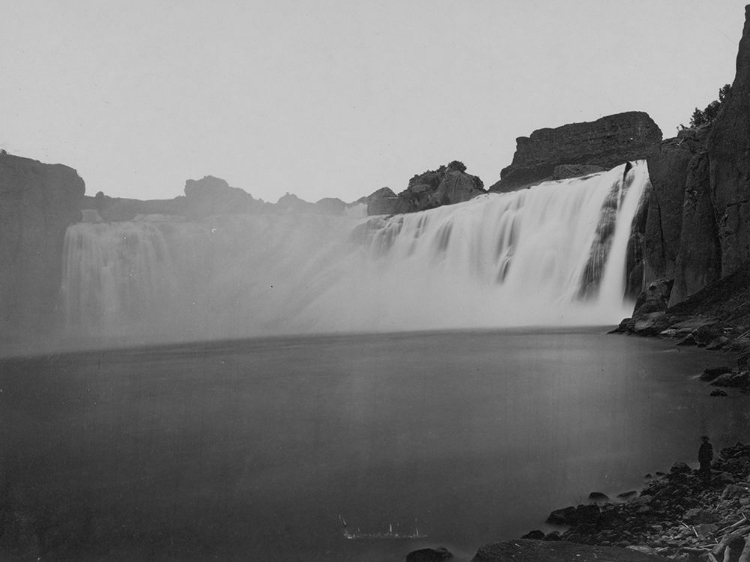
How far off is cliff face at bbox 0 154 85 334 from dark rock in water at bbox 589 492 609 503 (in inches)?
1642

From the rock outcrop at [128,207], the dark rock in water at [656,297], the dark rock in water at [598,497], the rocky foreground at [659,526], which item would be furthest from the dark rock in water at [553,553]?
the rock outcrop at [128,207]

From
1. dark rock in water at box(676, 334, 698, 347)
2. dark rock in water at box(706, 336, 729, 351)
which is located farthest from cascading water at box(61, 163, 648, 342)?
dark rock in water at box(706, 336, 729, 351)

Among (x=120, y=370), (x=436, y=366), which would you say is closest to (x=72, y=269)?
(x=120, y=370)

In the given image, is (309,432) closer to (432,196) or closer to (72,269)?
(72,269)

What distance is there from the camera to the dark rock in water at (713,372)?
930cm

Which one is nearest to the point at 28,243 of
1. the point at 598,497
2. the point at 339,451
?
the point at 339,451

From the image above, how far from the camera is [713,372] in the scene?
30.9 feet

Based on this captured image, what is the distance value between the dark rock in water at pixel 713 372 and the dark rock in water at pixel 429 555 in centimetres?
722

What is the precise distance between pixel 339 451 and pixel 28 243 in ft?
131

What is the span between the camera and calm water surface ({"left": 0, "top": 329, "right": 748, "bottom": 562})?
443 cm

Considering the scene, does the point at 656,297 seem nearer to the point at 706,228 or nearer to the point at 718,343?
the point at 706,228

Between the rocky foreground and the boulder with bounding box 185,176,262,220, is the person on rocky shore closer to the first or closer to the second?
the rocky foreground

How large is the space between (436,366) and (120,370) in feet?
29.8

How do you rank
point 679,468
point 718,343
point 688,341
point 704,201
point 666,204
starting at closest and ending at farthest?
point 679,468 → point 718,343 → point 688,341 → point 704,201 → point 666,204
